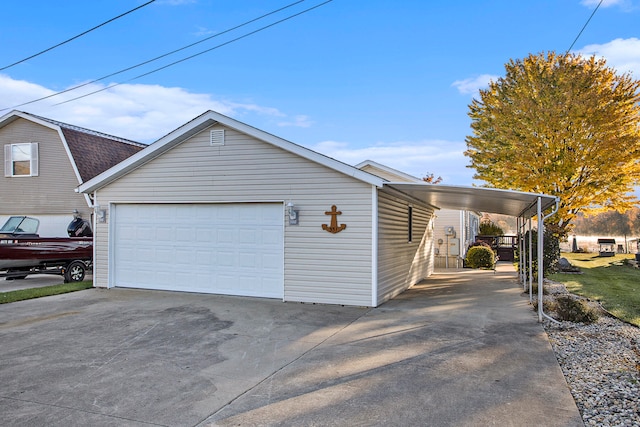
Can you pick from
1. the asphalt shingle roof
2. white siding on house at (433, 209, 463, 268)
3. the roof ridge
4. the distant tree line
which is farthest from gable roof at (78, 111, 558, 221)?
the distant tree line

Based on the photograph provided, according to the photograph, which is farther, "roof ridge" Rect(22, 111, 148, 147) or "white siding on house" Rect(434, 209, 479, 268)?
"white siding on house" Rect(434, 209, 479, 268)

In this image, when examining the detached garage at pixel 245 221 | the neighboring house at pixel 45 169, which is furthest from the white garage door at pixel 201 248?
the neighboring house at pixel 45 169

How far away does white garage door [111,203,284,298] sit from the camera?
30.8ft

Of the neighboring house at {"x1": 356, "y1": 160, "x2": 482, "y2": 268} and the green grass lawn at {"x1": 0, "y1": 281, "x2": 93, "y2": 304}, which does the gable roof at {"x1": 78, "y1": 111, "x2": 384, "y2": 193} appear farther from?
the neighboring house at {"x1": 356, "y1": 160, "x2": 482, "y2": 268}

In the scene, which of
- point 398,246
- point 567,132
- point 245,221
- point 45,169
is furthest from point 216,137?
point 567,132

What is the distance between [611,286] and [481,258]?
245 inches

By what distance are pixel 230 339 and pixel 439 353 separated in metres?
2.87

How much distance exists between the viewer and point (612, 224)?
46.6 metres

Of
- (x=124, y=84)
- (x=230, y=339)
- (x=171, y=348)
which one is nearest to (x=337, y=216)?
(x=230, y=339)

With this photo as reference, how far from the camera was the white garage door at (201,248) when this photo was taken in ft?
30.8

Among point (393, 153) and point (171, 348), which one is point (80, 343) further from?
point (393, 153)

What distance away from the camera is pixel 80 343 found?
5934 mm

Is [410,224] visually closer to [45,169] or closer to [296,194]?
[296,194]

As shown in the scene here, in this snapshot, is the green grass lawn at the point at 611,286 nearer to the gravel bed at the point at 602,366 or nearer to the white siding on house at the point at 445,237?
the gravel bed at the point at 602,366
